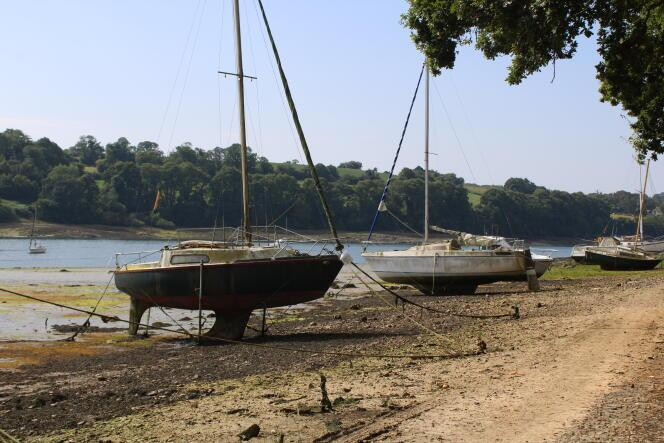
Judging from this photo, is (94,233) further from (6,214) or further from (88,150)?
(88,150)

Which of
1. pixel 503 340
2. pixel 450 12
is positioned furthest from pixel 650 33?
pixel 503 340

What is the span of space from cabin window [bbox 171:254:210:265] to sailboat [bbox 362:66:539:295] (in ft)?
51.6

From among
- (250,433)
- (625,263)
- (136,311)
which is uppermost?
(625,263)

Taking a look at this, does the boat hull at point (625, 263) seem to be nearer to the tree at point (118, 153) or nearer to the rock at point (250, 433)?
the rock at point (250, 433)

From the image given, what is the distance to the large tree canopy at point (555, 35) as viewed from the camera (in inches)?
591

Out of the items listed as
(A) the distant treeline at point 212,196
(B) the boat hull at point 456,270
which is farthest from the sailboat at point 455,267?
(A) the distant treeline at point 212,196

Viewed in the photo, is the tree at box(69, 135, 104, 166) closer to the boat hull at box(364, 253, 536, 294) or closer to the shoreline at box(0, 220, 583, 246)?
the shoreline at box(0, 220, 583, 246)

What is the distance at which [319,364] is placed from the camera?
1636 centimetres

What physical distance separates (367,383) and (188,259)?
35.9 feet

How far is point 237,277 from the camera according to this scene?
889 inches

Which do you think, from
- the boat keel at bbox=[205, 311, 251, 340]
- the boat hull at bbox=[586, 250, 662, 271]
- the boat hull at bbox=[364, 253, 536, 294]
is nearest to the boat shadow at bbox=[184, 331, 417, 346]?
the boat keel at bbox=[205, 311, 251, 340]

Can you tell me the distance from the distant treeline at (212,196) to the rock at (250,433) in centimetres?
9109

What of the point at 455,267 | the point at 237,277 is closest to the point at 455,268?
the point at 455,267

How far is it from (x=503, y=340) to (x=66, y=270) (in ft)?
173
